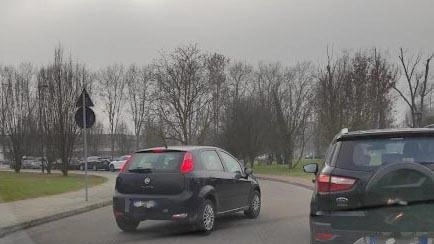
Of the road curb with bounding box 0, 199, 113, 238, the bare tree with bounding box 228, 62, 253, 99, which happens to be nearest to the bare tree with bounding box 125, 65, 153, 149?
the bare tree with bounding box 228, 62, 253, 99

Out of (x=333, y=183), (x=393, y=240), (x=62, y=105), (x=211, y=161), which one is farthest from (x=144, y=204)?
(x=62, y=105)

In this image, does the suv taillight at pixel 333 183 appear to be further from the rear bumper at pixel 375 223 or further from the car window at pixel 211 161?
the car window at pixel 211 161

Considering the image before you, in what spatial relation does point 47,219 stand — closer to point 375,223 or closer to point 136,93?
point 375,223

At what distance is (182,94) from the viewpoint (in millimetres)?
56531

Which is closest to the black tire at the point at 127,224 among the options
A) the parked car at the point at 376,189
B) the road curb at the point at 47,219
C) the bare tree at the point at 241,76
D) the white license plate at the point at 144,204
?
the white license plate at the point at 144,204

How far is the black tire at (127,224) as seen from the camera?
11903 mm

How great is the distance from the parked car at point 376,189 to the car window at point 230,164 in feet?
18.4

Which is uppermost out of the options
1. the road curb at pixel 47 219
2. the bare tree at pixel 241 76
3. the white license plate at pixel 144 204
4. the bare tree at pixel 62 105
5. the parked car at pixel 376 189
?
the bare tree at pixel 241 76

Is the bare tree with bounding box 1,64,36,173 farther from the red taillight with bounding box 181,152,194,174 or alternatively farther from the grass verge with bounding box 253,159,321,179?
the red taillight with bounding box 181,152,194,174

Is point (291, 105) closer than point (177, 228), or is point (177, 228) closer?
→ point (177, 228)

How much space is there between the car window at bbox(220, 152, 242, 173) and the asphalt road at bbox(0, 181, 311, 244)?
3.42 ft

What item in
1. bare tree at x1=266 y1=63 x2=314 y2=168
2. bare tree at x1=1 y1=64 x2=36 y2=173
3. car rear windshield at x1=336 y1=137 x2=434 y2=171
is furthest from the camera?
bare tree at x1=266 y1=63 x2=314 y2=168

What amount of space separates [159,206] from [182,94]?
45.5 m

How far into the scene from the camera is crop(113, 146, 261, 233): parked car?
36.7 ft
